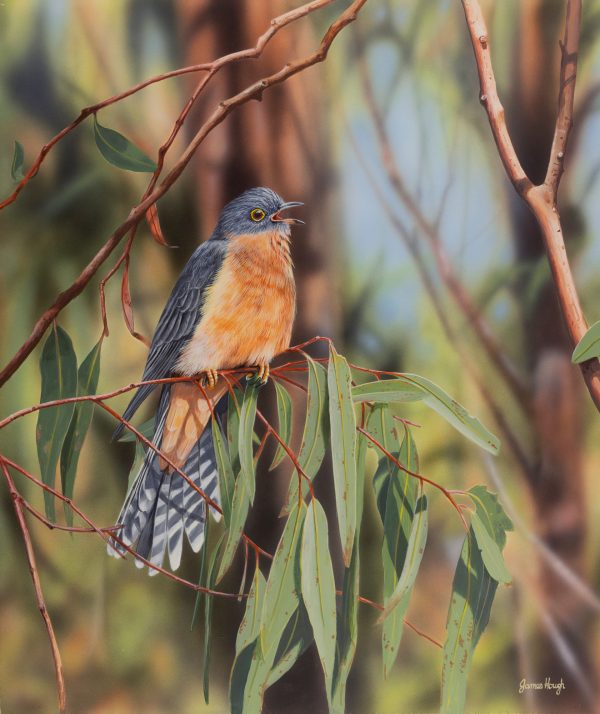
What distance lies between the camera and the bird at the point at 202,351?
1.11 m

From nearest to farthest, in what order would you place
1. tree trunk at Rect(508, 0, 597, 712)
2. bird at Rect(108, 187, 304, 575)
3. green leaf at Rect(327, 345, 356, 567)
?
1. green leaf at Rect(327, 345, 356, 567)
2. bird at Rect(108, 187, 304, 575)
3. tree trunk at Rect(508, 0, 597, 712)

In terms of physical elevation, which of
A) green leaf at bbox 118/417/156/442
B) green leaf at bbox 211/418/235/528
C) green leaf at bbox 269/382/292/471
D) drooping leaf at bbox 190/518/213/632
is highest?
green leaf at bbox 118/417/156/442

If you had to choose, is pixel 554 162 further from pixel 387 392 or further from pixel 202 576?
pixel 202 576

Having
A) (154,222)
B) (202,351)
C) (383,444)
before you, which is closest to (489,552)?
(383,444)

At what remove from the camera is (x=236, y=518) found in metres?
1.02

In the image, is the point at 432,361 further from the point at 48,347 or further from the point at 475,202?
the point at 48,347

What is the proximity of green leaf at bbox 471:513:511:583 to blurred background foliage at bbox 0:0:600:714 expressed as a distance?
17 cm

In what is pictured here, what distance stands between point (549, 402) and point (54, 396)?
886 mm

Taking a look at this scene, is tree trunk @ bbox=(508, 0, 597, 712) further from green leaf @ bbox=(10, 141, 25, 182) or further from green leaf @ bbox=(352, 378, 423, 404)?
green leaf @ bbox=(10, 141, 25, 182)

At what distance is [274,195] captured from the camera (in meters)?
1.22

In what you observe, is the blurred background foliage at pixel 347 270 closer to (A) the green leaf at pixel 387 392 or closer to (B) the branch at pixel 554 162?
(B) the branch at pixel 554 162

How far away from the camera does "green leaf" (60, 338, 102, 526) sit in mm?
1157

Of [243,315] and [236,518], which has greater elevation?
[243,315]
